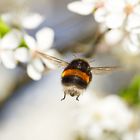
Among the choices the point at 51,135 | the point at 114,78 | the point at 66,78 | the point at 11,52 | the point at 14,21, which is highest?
the point at 114,78

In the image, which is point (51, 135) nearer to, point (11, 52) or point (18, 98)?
point (18, 98)

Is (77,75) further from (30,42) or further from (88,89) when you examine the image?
(88,89)


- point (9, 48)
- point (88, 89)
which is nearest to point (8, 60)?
point (9, 48)

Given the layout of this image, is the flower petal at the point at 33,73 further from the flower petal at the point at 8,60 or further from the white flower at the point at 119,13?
the white flower at the point at 119,13

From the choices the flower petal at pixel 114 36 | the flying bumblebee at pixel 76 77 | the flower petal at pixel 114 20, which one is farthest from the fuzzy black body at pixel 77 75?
the flower petal at pixel 114 36

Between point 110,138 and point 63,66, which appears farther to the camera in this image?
point 110,138

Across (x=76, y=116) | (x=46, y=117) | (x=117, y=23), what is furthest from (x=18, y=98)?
(x=117, y=23)
